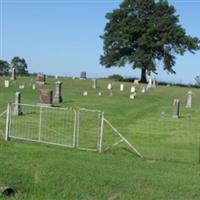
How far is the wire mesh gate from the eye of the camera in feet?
57.0

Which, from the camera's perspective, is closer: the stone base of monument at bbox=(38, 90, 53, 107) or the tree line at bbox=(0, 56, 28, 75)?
the stone base of monument at bbox=(38, 90, 53, 107)

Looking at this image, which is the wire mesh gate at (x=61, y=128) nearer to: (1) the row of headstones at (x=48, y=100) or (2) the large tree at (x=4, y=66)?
(1) the row of headstones at (x=48, y=100)

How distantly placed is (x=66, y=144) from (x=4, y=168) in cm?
460

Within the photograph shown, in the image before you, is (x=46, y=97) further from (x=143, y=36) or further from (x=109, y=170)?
(x=143, y=36)

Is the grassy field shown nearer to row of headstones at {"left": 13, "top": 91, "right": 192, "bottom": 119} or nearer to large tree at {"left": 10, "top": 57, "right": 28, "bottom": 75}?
row of headstones at {"left": 13, "top": 91, "right": 192, "bottom": 119}

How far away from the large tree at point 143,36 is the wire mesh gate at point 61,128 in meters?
55.0

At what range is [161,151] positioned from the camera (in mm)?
17312

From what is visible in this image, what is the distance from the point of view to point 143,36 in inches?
3199

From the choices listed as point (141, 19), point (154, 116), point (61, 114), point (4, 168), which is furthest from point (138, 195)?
point (141, 19)

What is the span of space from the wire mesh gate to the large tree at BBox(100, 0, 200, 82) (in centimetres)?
5496

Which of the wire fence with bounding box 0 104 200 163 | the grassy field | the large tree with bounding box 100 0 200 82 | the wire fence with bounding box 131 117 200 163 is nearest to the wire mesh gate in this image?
the wire fence with bounding box 0 104 200 163

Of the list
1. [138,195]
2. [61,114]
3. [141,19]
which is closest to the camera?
[138,195]

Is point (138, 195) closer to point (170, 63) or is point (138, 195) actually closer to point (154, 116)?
point (154, 116)

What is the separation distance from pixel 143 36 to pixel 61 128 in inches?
2391
